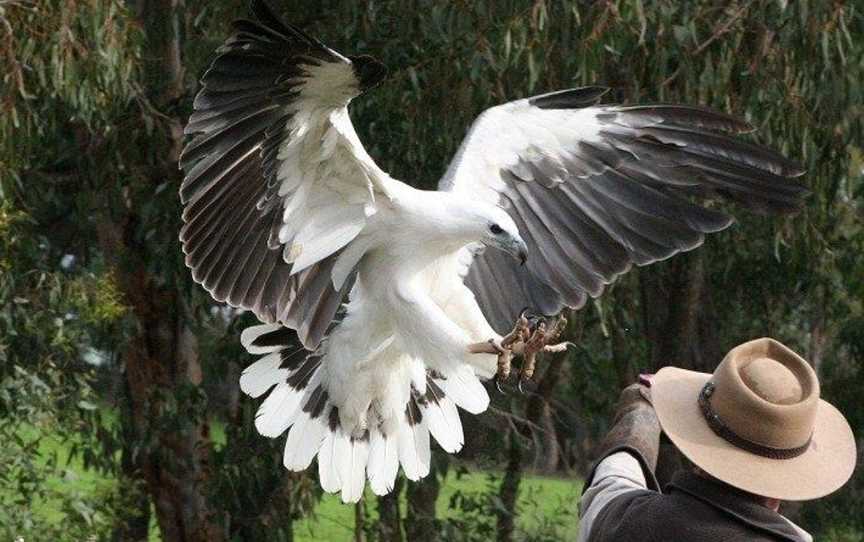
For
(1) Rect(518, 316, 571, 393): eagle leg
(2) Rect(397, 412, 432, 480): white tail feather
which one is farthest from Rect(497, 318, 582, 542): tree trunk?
(1) Rect(518, 316, 571, 393): eagle leg

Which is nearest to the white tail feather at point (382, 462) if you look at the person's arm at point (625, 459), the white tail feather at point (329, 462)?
the white tail feather at point (329, 462)

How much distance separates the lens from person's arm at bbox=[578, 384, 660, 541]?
273 cm

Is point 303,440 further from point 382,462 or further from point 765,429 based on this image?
point 765,429

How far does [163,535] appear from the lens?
7836 millimetres

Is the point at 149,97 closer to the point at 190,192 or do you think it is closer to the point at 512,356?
the point at 190,192

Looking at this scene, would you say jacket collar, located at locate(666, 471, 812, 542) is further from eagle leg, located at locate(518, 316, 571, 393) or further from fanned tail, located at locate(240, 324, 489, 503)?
fanned tail, located at locate(240, 324, 489, 503)

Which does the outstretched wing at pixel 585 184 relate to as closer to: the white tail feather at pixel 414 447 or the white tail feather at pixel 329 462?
the white tail feather at pixel 414 447

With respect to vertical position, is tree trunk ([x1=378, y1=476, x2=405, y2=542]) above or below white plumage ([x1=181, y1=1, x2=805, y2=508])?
below

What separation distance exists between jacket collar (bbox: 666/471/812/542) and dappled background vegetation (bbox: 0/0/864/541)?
3237 mm

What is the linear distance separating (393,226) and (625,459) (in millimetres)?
1568

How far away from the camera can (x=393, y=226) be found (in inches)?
168

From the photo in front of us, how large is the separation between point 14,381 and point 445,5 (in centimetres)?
228

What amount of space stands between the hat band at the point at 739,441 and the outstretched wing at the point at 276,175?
1.49 meters

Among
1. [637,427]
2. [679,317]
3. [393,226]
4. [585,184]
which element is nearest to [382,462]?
[393,226]
